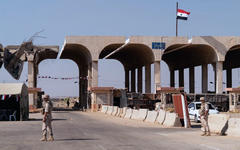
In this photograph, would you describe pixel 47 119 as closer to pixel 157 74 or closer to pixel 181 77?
pixel 157 74

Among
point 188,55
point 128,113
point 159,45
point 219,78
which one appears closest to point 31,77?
point 159,45

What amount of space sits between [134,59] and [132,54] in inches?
168

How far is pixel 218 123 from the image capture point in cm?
2103

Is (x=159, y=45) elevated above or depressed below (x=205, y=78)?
above

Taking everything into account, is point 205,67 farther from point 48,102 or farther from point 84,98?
point 48,102

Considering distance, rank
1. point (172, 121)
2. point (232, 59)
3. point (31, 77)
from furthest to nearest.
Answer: point (232, 59), point (31, 77), point (172, 121)

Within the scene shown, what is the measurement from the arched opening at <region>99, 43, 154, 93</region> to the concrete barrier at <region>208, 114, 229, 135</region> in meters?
44.2

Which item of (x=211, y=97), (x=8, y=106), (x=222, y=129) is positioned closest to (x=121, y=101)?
(x=211, y=97)

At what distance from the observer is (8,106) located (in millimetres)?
33125

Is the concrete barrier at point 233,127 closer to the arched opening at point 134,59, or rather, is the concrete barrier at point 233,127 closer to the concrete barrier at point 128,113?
the concrete barrier at point 128,113

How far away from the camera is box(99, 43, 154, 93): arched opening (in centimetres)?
6819

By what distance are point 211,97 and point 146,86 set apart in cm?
1562

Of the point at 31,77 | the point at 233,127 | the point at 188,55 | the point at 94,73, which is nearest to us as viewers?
the point at 233,127

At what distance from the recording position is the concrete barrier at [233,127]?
19516 mm
